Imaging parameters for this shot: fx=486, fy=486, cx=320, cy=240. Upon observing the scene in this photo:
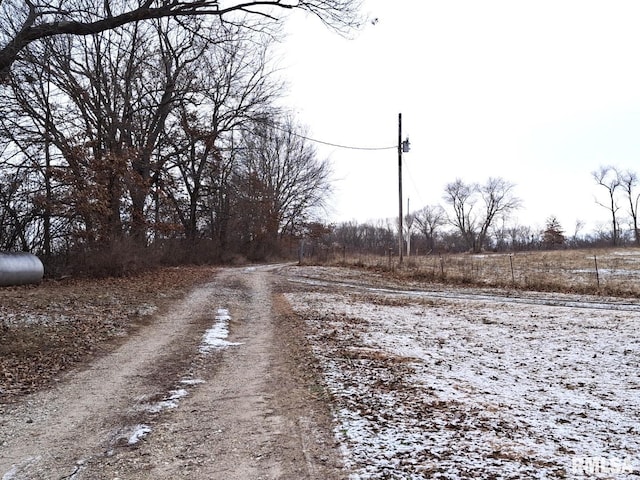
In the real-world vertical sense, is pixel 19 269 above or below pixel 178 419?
above

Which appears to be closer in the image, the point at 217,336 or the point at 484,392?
the point at 484,392

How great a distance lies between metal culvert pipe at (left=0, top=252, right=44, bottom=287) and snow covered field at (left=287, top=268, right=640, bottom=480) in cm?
1035

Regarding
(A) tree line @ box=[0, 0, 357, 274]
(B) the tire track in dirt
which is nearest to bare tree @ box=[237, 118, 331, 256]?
(A) tree line @ box=[0, 0, 357, 274]

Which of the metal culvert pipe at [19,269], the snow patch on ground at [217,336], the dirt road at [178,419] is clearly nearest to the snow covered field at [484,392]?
the dirt road at [178,419]

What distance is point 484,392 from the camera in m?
5.89

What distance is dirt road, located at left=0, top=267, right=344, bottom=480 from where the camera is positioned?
389 centimetres

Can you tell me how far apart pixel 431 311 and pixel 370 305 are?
2.03m

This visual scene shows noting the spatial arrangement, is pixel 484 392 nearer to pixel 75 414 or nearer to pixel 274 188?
pixel 75 414

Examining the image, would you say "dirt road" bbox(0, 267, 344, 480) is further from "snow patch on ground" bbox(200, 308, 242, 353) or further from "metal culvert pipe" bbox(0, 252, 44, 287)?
"metal culvert pipe" bbox(0, 252, 44, 287)

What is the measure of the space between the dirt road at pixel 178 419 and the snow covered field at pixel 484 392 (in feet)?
1.39

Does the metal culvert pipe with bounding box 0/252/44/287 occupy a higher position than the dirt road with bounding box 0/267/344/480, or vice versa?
the metal culvert pipe with bounding box 0/252/44/287

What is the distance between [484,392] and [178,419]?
3564 mm

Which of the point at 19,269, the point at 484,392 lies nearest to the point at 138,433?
the point at 484,392

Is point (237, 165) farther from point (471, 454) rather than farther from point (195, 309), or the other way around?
point (471, 454)
